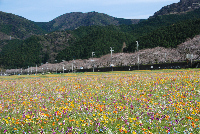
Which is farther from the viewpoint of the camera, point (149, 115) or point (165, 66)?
point (165, 66)

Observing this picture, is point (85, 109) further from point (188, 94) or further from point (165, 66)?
point (165, 66)

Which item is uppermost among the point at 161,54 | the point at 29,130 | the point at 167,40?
the point at 167,40

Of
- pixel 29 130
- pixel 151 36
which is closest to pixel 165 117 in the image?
pixel 29 130

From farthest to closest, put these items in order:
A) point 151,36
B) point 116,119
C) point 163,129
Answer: point 151,36, point 116,119, point 163,129

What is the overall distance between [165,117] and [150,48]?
13962 centimetres

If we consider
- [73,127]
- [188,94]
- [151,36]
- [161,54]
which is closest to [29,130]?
[73,127]

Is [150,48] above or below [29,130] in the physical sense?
above

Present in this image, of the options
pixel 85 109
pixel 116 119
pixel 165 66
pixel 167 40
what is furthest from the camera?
pixel 167 40

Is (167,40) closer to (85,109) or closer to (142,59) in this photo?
(142,59)

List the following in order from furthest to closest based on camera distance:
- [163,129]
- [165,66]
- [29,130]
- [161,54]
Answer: [161,54], [165,66], [29,130], [163,129]

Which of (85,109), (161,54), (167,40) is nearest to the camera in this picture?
(85,109)

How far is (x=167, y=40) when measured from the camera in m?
140

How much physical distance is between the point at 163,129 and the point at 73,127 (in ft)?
9.66

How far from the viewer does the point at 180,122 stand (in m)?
7.10
